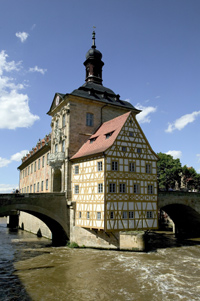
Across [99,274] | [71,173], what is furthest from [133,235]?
[71,173]

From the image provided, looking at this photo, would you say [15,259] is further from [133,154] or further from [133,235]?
[133,154]

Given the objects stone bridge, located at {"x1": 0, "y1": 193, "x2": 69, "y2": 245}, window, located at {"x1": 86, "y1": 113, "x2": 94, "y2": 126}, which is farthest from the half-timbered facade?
window, located at {"x1": 86, "y1": 113, "x2": 94, "y2": 126}

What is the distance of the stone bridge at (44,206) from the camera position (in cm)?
2338

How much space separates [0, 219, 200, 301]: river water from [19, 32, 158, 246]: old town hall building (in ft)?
8.82

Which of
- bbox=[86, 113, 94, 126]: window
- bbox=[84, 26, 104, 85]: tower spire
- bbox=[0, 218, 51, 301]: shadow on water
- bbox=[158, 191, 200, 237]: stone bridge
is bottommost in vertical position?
bbox=[0, 218, 51, 301]: shadow on water

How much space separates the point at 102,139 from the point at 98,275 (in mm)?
13099

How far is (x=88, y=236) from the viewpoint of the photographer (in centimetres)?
2427

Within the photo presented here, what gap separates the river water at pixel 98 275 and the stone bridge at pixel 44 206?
272 centimetres

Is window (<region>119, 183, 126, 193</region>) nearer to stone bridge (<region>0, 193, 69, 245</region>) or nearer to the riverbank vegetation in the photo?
stone bridge (<region>0, 193, 69, 245</region>)

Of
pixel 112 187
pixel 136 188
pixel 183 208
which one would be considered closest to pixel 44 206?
pixel 112 187

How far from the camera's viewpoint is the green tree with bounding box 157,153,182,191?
4982cm

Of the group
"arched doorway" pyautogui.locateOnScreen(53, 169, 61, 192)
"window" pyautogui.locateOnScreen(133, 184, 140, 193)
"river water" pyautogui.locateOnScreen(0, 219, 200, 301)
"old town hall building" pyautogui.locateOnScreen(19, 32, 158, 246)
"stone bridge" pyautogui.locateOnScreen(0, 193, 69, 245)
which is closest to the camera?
"river water" pyautogui.locateOnScreen(0, 219, 200, 301)

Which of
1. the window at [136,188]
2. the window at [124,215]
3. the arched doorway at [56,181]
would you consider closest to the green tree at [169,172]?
the arched doorway at [56,181]

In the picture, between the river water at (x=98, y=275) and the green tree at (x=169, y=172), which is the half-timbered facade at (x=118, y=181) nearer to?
the river water at (x=98, y=275)
